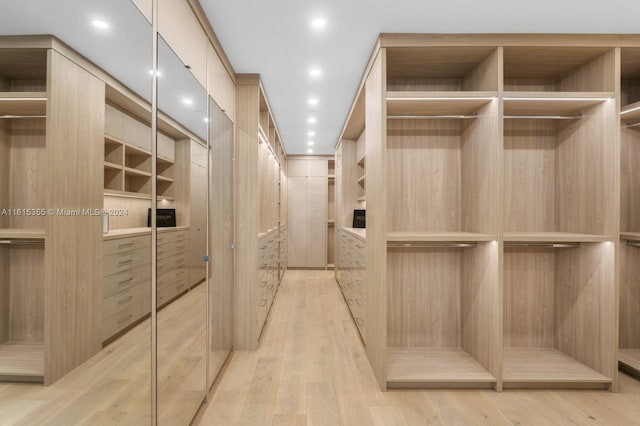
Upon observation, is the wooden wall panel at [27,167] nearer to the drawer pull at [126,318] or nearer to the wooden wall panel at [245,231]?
the drawer pull at [126,318]

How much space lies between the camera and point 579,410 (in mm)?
2248

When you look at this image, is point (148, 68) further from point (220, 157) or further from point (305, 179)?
point (305, 179)

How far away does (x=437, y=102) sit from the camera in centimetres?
261

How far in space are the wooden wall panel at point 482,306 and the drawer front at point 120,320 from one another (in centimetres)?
234

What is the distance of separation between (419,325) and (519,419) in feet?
3.29

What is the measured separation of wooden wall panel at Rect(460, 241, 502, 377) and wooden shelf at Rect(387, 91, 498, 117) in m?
1.09

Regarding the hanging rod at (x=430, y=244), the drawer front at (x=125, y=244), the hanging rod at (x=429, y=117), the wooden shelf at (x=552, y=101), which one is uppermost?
the wooden shelf at (x=552, y=101)

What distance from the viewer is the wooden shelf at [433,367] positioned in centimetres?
248

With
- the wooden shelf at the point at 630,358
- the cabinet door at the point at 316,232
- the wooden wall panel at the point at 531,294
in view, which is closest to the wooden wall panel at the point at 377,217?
the wooden wall panel at the point at 531,294

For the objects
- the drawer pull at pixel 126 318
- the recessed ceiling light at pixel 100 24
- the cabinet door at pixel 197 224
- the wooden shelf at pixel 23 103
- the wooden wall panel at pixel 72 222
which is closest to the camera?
the wooden shelf at pixel 23 103

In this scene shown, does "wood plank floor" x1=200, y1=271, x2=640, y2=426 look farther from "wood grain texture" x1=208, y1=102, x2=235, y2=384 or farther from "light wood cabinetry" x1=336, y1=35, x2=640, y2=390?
"wood grain texture" x1=208, y1=102, x2=235, y2=384

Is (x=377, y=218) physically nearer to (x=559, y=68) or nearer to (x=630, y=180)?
(x=559, y=68)

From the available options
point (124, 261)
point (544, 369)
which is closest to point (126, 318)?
point (124, 261)

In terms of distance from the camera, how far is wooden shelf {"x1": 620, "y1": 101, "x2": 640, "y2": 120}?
2.66 metres
